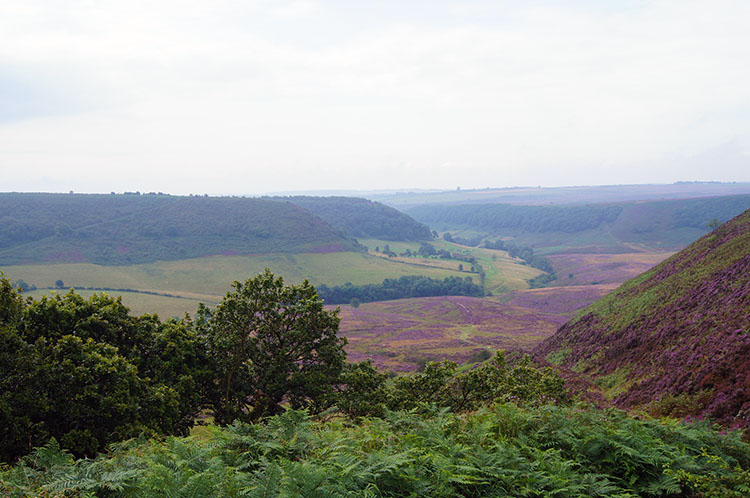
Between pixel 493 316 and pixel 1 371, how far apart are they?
116720 mm

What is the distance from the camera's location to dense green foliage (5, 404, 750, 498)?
284 inches

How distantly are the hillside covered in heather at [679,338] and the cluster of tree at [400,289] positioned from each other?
111805 millimetres

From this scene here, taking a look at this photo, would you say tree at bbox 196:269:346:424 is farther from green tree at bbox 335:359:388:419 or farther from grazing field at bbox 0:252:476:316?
grazing field at bbox 0:252:476:316

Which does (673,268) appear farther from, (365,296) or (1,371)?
(365,296)

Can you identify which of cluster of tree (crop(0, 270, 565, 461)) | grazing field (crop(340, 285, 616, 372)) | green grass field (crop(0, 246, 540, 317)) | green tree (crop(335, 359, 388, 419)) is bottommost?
grazing field (crop(340, 285, 616, 372))

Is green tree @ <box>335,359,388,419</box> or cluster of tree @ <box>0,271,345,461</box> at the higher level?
cluster of tree @ <box>0,271,345,461</box>

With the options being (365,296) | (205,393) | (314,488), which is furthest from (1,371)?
(365,296)

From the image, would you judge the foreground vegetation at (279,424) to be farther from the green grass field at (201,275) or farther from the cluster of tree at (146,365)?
the green grass field at (201,275)

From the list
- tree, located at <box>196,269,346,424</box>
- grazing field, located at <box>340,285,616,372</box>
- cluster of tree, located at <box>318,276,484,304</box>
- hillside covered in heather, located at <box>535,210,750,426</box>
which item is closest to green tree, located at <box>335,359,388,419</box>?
tree, located at <box>196,269,346,424</box>

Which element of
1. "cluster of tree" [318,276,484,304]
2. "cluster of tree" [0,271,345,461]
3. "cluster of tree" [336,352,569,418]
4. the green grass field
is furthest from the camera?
"cluster of tree" [318,276,484,304]

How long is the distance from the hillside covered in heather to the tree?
13.4 meters

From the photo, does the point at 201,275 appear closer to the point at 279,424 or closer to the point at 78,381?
the point at 78,381

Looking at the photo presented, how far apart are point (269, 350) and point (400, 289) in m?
146

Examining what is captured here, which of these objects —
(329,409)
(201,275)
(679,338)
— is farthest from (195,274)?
(329,409)
